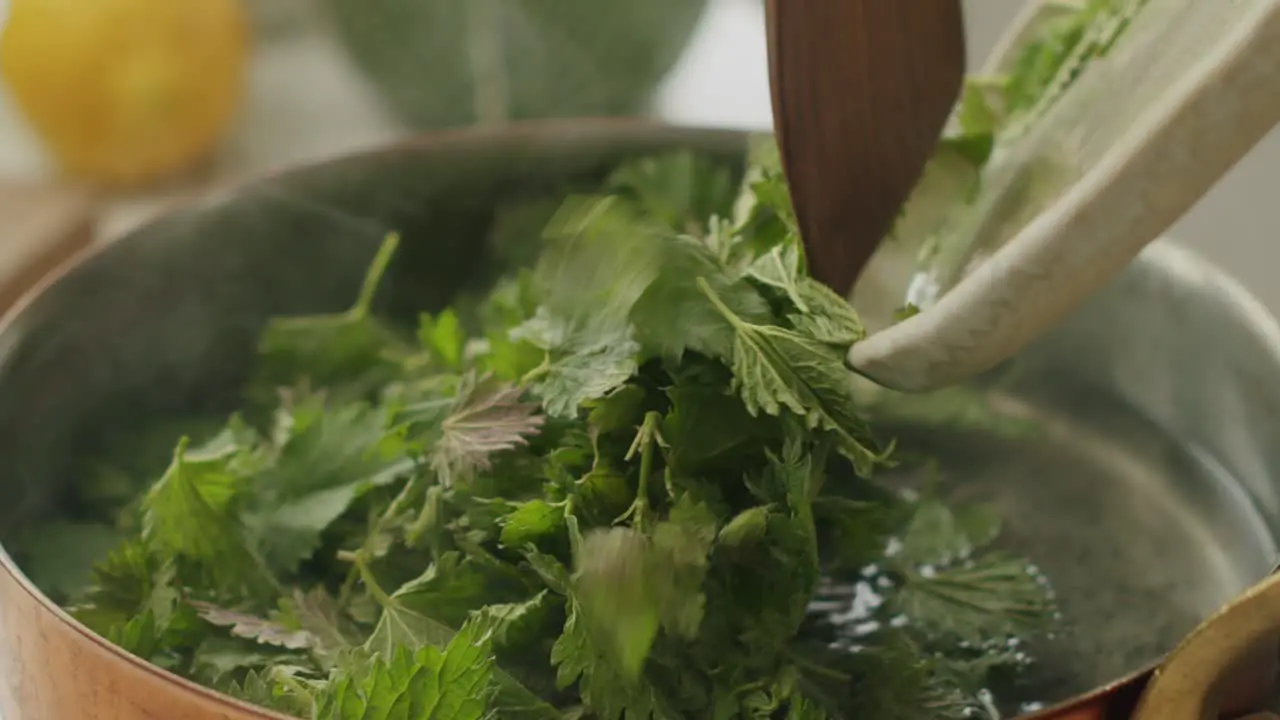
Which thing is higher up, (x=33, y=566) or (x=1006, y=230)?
(x=1006, y=230)

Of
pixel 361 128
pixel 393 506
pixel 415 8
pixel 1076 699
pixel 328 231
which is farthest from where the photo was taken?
pixel 361 128

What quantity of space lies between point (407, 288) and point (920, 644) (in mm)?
392

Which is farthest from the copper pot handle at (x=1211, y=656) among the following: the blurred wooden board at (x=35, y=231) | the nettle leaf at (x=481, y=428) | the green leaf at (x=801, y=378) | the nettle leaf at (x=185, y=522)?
the blurred wooden board at (x=35, y=231)

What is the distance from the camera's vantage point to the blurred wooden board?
3.38 ft

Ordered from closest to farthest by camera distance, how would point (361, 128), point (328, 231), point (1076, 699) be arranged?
1. point (1076, 699)
2. point (328, 231)
3. point (361, 128)

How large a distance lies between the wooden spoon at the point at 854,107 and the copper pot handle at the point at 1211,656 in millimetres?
202

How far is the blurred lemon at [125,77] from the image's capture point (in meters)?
1.07

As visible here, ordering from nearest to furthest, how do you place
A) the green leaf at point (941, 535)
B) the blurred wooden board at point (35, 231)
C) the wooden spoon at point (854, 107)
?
the wooden spoon at point (854, 107)
the green leaf at point (941, 535)
the blurred wooden board at point (35, 231)

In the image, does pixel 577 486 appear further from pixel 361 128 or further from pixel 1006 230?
pixel 361 128

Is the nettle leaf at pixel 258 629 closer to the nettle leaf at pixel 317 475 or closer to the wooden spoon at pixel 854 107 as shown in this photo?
the nettle leaf at pixel 317 475

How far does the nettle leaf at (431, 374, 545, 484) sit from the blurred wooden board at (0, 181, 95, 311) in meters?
0.59

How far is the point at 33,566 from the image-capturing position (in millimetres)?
617

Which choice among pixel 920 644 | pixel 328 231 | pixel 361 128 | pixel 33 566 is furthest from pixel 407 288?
pixel 361 128

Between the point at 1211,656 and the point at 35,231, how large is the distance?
0.90 m
